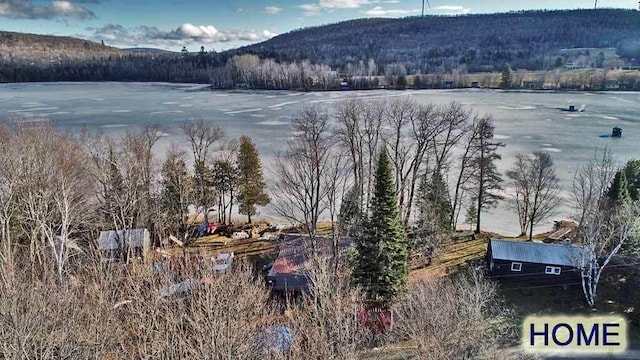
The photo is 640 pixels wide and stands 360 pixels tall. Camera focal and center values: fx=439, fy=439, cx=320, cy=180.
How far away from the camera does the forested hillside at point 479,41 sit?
11812cm

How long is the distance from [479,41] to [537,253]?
6004 inches

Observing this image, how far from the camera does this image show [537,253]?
17.7 meters

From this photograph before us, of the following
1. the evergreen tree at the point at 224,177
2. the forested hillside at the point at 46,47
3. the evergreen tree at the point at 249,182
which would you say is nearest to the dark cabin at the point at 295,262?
the evergreen tree at the point at 249,182

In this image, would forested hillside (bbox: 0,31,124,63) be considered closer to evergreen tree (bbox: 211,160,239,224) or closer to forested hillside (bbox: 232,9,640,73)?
forested hillside (bbox: 232,9,640,73)

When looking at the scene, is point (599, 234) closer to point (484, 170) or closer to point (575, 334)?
point (575, 334)

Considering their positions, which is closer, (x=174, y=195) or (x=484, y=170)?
(x=174, y=195)

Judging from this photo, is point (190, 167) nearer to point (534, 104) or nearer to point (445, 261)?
point (445, 261)

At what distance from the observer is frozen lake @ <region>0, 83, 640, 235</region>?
3259cm

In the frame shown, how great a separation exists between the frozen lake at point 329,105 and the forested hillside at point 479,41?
1975 inches

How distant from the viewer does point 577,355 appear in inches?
511

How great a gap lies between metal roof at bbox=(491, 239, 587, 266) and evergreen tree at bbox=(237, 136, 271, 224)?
11.9 m

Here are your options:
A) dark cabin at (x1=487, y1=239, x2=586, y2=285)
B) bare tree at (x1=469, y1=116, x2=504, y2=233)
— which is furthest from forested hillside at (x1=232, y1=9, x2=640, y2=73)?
dark cabin at (x1=487, y1=239, x2=586, y2=285)

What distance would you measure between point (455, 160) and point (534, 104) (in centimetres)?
3324

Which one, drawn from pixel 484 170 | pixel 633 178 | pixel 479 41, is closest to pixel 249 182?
pixel 484 170
